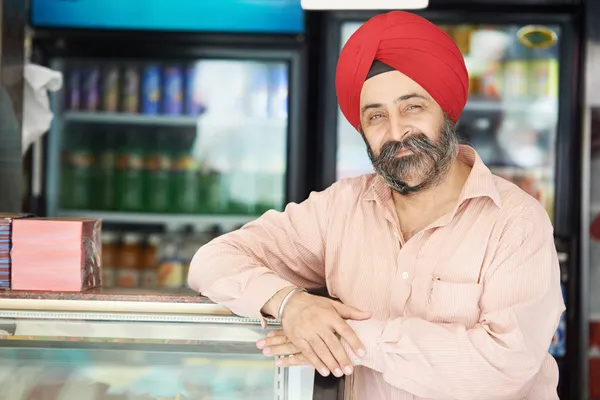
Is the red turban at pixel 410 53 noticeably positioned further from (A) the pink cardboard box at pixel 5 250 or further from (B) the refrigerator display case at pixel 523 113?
(B) the refrigerator display case at pixel 523 113

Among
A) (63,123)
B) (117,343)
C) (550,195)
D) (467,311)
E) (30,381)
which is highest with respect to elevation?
(63,123)

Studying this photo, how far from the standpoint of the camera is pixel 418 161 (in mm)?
1638

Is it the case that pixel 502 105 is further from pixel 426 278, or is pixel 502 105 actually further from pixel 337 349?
pixel 337 349

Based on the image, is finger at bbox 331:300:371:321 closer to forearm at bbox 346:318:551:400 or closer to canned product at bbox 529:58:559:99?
forearm at bbox 346:318:551:400

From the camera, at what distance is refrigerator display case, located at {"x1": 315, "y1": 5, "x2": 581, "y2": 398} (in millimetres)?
3205

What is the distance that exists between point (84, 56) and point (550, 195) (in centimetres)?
231

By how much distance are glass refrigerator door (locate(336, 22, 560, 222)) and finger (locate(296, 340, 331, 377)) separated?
6.42 ft

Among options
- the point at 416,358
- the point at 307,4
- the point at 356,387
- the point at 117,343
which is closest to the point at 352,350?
the point at 416,358

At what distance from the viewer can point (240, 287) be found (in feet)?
5.06

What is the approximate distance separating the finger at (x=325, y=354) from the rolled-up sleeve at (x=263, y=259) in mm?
141

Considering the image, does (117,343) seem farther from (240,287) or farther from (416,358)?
(416,358)

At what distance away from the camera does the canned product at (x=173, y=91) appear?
3.58m

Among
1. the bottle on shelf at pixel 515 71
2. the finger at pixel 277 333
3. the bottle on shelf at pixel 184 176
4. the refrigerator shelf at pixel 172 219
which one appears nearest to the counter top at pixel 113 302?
the finger at pixel 277 333

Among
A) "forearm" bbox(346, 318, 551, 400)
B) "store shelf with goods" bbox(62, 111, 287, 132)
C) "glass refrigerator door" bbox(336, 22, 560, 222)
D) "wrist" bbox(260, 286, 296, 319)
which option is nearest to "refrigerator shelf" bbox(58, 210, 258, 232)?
"store shelf with goods" bbox(62, 111, 287, 132)
